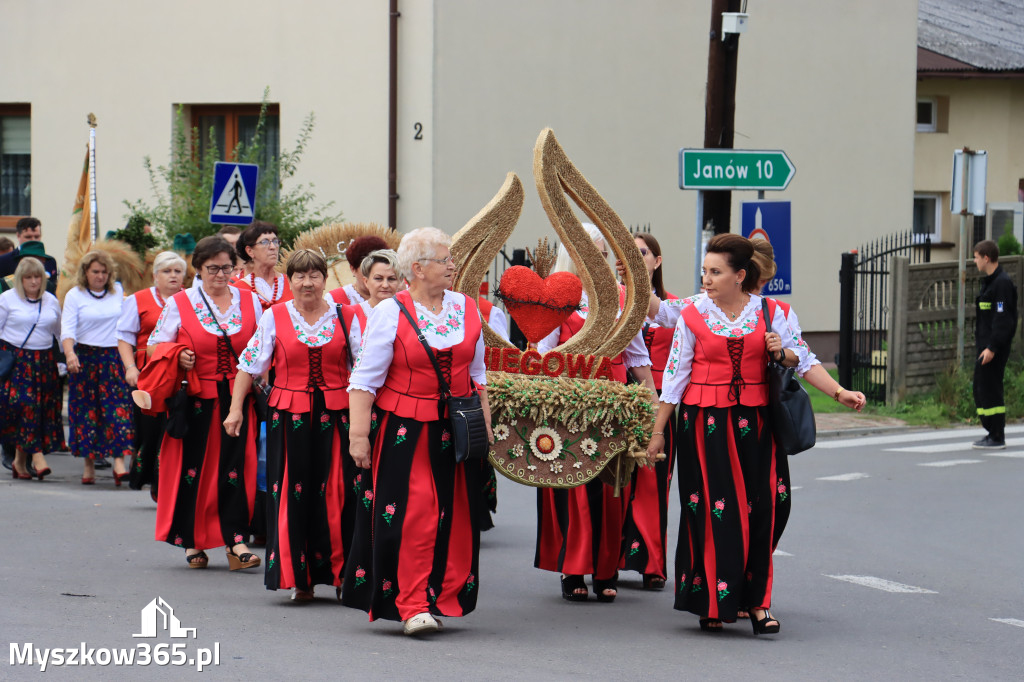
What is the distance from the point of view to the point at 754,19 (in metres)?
21.5

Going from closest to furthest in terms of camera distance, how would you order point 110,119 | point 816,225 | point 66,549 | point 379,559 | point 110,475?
point 379,559 < point 66,549 < point 110,475 < point 110,119 < point 816,225

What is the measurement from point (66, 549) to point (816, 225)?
1650 cm

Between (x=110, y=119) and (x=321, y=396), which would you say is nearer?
(x=321, y=396)

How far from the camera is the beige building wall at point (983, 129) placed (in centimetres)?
3127

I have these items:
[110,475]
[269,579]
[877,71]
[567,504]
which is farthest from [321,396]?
[877,71]

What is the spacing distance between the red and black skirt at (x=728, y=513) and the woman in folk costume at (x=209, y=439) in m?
2.76

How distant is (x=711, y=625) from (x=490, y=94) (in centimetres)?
1351

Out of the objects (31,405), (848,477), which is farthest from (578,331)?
(31,405)

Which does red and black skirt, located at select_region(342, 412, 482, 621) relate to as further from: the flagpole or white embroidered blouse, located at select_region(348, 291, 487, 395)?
the flagpole

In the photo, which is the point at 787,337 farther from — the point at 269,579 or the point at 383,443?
the point at 269,579

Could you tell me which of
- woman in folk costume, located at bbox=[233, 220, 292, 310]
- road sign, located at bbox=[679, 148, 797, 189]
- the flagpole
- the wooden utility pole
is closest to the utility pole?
the wooden utility pole

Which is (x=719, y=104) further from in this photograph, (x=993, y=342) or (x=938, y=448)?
Answer: (x=938, y=448)

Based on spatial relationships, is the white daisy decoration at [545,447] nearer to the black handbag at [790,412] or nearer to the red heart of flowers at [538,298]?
the red heart of flowers at [538,298]

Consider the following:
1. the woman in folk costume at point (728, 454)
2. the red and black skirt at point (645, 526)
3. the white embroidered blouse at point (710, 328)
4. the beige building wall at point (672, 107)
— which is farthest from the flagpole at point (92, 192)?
the woman in folk costume at point (728, 454)
